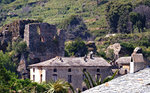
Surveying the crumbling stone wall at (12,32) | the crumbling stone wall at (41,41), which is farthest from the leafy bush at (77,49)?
the crumbling stone wall at (12,32)

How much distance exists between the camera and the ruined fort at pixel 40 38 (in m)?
72.4

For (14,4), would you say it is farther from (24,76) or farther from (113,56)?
(24,76)

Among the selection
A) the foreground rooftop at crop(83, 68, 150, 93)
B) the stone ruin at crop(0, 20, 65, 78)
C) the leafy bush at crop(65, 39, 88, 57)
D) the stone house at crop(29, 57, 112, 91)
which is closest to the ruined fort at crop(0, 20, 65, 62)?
the stone ruin at crop(0, 20, 65, 78)

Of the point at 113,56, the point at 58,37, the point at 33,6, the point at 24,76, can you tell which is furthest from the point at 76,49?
the point at 33,6

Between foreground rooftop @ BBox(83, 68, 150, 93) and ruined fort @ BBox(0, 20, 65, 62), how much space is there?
53.6 m

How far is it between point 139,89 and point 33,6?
13318 cm

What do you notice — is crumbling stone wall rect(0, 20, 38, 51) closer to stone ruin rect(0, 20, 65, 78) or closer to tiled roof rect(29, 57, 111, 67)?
stone ruin rect(0, 20, 65, 78)

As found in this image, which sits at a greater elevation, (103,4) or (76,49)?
(103,4)

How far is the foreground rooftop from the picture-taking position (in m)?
16.6

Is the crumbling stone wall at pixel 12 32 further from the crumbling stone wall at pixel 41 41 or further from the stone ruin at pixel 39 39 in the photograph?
the crumbling stone wall at pixel 41 41

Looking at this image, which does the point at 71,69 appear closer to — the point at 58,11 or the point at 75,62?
the point at 75,62

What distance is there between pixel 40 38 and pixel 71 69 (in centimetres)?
1258

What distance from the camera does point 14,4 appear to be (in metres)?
152

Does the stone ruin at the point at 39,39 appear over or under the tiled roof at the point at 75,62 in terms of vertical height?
over
